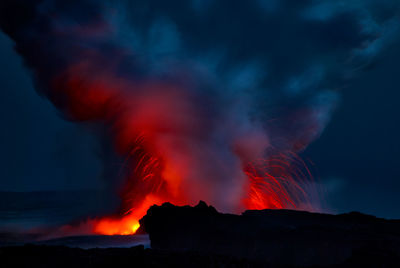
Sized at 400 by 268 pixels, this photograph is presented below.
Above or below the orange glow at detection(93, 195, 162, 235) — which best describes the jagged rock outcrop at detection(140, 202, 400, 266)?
below

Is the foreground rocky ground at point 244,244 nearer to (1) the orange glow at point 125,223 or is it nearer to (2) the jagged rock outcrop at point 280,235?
(2) the jagged rock outcrop at point 280,235

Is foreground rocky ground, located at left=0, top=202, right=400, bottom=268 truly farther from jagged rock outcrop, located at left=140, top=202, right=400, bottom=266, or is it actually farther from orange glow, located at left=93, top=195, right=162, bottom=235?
orange glow, located at left=93, top=195, right=162, bottom=235

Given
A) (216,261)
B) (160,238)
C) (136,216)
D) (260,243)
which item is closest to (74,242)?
(136,216)

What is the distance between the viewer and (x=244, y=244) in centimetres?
1399

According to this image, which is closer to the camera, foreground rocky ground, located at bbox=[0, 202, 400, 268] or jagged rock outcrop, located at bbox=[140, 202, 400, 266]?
foreground rocky ground, located at bbox=[0, 202, 400, 268]

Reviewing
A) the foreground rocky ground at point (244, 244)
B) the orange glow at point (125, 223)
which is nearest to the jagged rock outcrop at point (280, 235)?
the foreground rocky ground at point (244, 244)

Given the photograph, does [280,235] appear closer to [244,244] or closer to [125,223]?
[244,244]

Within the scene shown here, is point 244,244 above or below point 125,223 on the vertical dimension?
below

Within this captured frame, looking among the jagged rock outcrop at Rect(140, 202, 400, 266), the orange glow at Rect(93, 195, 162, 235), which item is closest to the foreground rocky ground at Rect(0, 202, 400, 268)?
the jagged rock outcrop at Rect(140, 202, 400, 266)

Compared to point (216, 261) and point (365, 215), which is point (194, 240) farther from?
point (365, 215)

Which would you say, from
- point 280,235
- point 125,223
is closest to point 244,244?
point 280,235

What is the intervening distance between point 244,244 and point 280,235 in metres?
1.67

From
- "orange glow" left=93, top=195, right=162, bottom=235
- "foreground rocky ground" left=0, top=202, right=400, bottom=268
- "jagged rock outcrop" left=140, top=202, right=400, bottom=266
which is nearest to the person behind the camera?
"foreground rocky ground" left=0, top=202, right=400, bottom=268

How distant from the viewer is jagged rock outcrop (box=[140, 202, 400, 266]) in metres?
11.9
